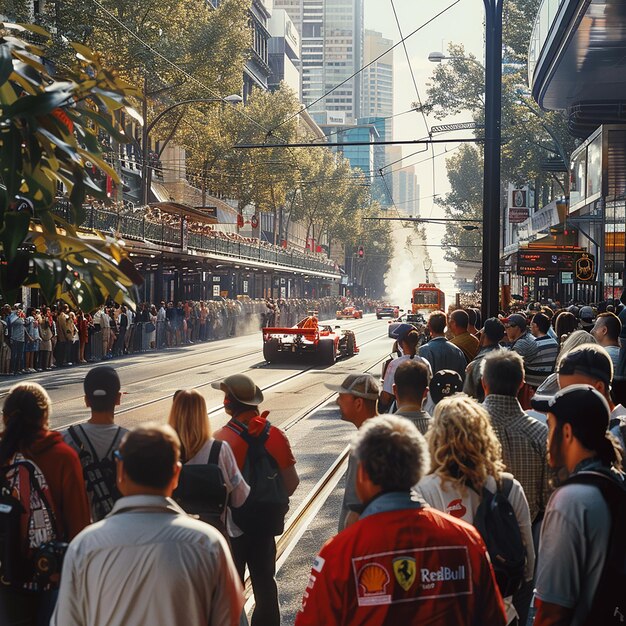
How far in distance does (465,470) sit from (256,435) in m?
1.83

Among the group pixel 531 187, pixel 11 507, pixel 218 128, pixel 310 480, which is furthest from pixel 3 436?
pixel 531 187

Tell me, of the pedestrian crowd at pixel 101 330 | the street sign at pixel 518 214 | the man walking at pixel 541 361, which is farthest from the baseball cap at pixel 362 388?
the street sign at pixel 518 214

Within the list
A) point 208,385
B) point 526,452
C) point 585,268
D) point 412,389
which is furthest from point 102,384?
point 585,268

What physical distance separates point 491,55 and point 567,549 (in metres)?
13.5

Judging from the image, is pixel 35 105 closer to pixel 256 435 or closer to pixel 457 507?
pixel 457 507

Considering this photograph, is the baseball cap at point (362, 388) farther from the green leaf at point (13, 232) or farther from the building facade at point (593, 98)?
the building facade at point (593, 98)

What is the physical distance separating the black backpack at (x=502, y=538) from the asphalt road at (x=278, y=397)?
2.73m

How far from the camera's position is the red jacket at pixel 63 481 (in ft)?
16.3

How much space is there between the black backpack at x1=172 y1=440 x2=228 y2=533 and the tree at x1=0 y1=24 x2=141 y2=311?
1.44m

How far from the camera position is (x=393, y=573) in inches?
137

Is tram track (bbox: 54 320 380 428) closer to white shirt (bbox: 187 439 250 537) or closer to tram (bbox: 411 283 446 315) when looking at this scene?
white shirt (bbox: 187 439 250 537)

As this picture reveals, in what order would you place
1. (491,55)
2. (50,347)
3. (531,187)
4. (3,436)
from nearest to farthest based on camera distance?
(3,436) → (491,55) → (50,347) → (531,187)

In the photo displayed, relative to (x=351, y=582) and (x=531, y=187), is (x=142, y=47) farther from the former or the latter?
(x=351, y=582)

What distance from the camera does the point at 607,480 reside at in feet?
13.1
